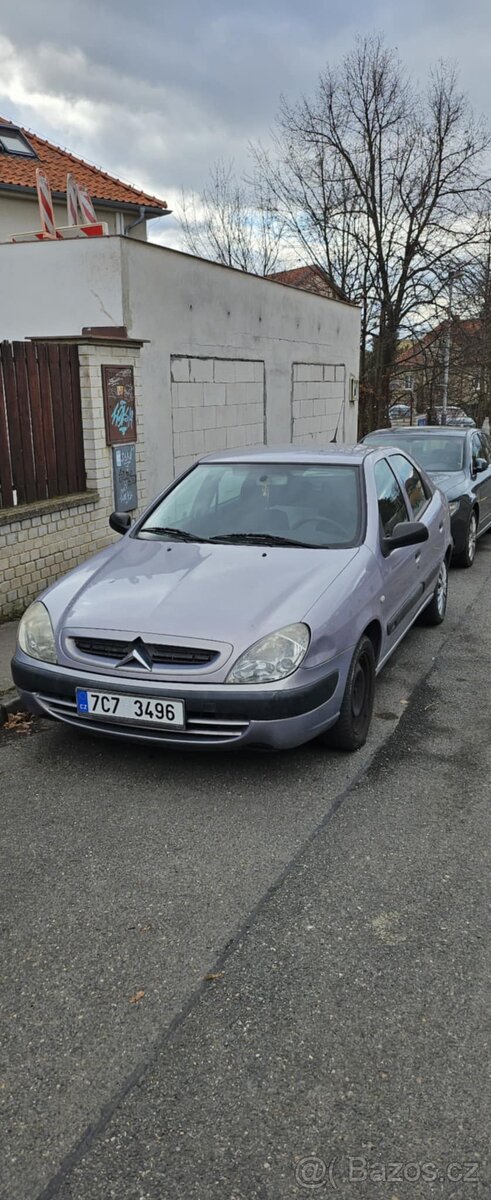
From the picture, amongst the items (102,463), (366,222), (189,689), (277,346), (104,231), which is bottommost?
(189,689)

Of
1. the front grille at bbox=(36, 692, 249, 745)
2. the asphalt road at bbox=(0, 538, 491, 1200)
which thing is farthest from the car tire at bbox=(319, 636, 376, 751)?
the front grille at bbox=(36, 692, 249, 745)

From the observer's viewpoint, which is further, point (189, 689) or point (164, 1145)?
point (189, 689)

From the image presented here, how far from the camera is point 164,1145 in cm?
189

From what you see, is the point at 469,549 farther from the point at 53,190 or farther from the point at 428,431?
the point at 53,190

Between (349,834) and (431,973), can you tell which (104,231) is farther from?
(431,973)

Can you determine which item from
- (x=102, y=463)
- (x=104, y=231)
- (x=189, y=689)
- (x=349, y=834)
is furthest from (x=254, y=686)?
(x=104, y=231)

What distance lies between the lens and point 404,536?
4.49m

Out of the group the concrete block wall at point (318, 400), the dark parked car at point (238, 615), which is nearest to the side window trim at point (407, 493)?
the dark parked car at point (238, 615)

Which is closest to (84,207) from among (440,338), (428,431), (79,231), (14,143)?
(79,231)

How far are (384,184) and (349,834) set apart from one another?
2430 centimetres

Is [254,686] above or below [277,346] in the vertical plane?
below

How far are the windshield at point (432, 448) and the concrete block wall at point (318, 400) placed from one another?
3686 mm

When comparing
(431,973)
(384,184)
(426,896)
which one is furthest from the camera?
(384,184)

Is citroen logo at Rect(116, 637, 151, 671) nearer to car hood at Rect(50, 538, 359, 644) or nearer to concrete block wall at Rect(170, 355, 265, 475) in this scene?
car hood at Rect(50, 538, 359, 644)
